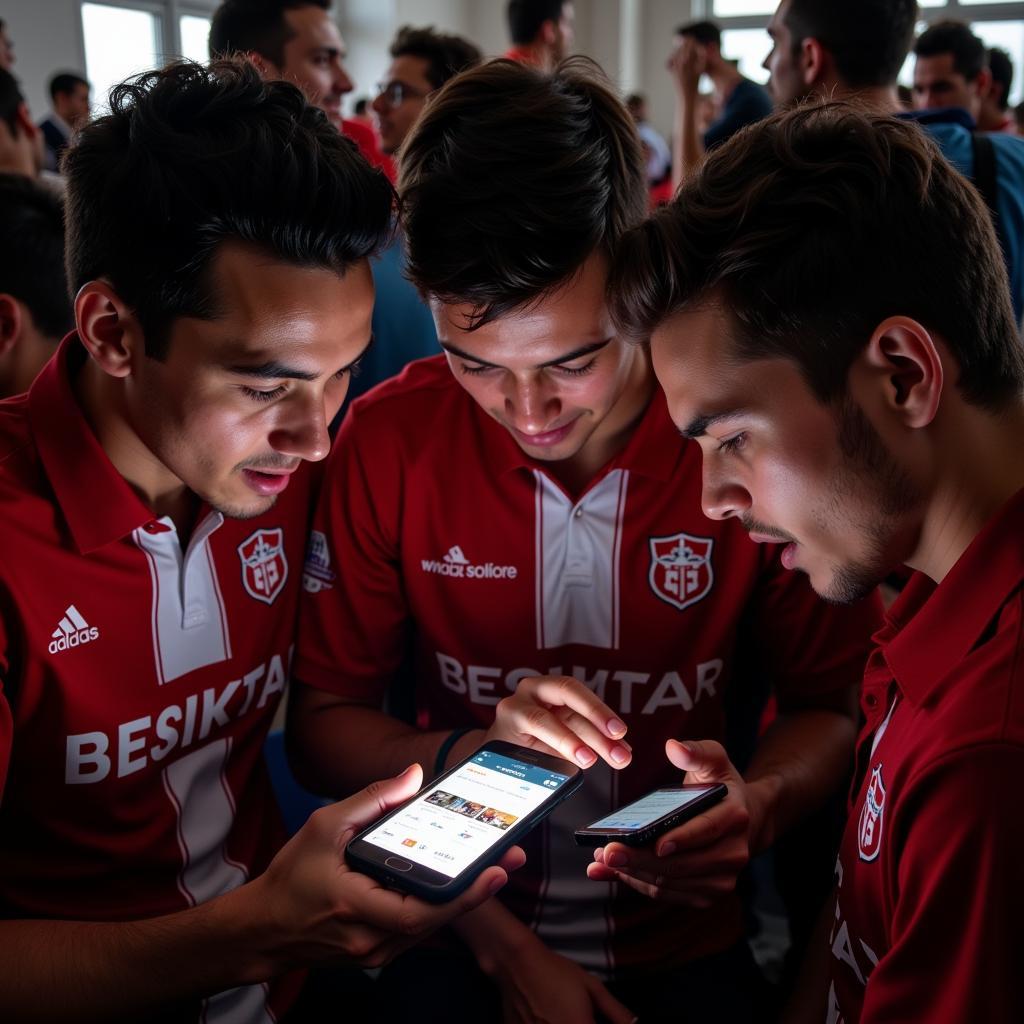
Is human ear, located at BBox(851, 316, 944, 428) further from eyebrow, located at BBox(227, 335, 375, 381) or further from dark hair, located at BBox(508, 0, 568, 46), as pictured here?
dark hair, located at BBox(508, 0, 568, 46)

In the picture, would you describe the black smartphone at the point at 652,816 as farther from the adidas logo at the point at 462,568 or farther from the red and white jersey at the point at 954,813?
the adidas logo at the point at 462,568

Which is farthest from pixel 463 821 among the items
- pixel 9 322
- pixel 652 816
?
pixel 9 322

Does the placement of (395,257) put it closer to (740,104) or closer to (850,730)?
(850,730)

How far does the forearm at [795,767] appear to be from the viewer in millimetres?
1311

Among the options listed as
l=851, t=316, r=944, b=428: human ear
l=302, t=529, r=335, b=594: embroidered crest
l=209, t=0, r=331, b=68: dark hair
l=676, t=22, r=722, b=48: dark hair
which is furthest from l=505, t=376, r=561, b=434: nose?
l=676, t=22, r=722, b=48: dark hair

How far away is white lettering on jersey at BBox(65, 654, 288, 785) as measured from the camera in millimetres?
1241

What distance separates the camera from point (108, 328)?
1.25 metres

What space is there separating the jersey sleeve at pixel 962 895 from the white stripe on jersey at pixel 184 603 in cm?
92

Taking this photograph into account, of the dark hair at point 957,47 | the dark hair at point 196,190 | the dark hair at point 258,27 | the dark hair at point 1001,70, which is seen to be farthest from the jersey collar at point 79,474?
the dark hair at point 1001,70

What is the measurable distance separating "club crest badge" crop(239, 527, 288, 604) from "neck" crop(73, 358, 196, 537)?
0.14m

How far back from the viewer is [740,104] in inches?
136

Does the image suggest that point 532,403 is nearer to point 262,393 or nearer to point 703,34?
point 262,393

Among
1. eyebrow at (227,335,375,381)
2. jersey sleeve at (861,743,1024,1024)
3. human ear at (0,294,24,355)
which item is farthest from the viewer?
human ear at (0,294,24,355)

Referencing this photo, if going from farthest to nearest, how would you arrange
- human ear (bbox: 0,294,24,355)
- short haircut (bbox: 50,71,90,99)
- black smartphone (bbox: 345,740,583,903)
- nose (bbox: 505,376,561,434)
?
1. short haircut (bbox: 50,71,90,99)
2. human ear (bbox: 0,294,24,355)
3. nose (bbox: 505,376,561,434)
4. black smartphone (bbox: 345,740,583,903)
